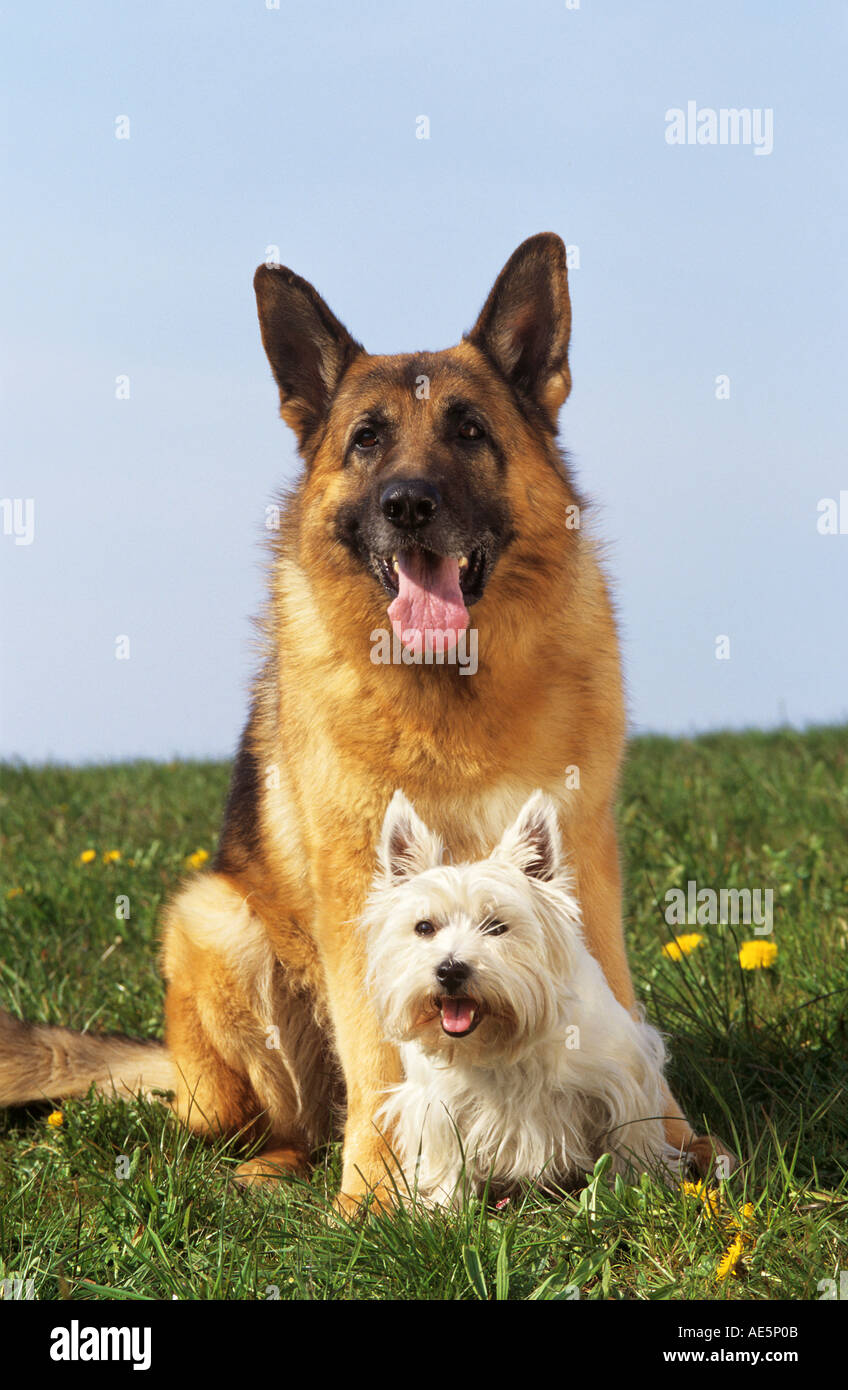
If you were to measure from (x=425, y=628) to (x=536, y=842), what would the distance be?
0.71m

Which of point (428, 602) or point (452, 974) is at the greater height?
point (428, 602)

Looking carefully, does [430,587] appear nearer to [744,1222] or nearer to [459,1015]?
[459,1015]

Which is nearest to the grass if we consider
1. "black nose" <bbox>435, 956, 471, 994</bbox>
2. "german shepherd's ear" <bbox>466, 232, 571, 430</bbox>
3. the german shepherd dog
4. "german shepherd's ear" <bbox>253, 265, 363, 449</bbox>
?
the german shepherd dog

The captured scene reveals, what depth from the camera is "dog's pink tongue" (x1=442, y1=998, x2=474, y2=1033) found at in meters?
2.99

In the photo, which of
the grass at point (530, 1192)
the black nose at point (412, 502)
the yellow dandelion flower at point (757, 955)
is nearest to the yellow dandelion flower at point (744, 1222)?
the grass at point (530, 1192)

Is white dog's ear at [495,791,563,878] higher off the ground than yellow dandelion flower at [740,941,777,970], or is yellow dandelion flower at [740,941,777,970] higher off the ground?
white dog's ear at [495,791,563,878]

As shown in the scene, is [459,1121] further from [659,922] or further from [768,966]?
[659,922]

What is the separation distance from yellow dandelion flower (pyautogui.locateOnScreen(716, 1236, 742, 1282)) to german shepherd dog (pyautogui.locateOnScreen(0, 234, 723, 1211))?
0.57 metres

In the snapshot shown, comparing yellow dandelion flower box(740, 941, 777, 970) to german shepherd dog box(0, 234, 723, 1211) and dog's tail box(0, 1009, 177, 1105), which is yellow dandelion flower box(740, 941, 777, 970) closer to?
german shepherd dog box(0, 234, 723, 1211)

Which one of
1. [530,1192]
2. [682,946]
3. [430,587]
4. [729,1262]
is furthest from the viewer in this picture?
[682,946]

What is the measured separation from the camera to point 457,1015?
9.86ft

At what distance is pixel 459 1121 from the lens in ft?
10.5

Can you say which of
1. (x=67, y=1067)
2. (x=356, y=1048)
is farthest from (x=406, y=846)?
(x=67, y=1067)

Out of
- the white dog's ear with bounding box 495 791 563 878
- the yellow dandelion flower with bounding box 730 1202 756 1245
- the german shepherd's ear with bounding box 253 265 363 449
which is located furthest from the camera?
the german shepherd's ear with bounding box 253 265 363 449
